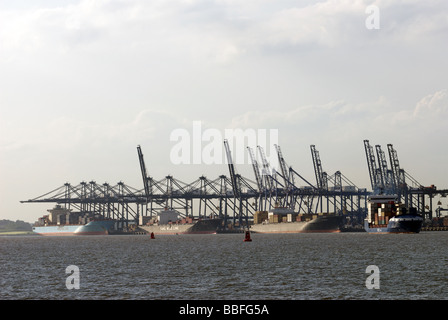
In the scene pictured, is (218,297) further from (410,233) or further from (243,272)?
(410,233)

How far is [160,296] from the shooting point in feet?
157

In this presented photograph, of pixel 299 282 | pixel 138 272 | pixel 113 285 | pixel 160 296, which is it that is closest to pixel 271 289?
pixel 299 282

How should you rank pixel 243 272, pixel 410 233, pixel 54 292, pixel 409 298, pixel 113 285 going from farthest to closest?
pixel 410 233, pixel 243 272, pixel 113 285, pixel 54 292, pixel 409 298

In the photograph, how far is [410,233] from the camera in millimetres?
194875

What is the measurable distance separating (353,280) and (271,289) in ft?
31.6

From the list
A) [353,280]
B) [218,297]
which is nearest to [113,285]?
[218,297]
